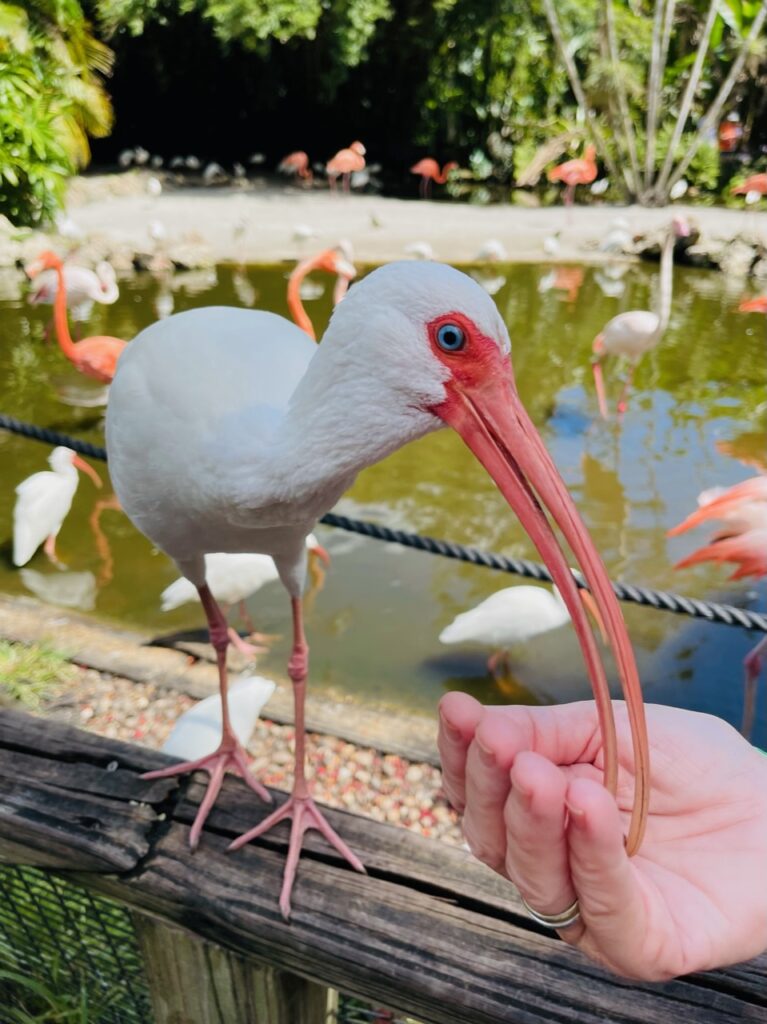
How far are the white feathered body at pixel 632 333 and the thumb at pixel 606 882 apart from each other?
625 centimetres

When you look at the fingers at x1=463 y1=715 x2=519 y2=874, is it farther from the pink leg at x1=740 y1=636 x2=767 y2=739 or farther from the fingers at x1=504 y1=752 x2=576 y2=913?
the pink leg at x1=740 y1=636 x2=767 y2=739

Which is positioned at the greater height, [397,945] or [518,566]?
[397,945]

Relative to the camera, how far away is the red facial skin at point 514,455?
1058 mm

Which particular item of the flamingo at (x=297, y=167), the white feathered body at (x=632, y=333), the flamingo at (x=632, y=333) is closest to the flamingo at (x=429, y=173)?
the flamingo at (x=297, y=167)

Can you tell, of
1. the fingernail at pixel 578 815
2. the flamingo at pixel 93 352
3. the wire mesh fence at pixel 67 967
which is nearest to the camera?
the fingernail at pixel 578 815

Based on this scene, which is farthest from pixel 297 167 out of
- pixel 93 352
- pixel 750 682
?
pixel 750 682

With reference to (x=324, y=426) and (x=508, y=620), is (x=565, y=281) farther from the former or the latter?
(x=324, y=426)

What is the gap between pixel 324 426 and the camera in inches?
50.6

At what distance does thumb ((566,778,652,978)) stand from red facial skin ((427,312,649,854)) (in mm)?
303

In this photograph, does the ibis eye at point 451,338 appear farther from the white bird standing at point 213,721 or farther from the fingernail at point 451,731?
the white bird standing at point 213,721

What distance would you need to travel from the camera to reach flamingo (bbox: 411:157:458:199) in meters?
17.6

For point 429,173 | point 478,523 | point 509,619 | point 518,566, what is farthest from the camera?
point 429,173

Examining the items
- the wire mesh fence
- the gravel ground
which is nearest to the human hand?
the wire mesh fence

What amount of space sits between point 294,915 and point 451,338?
0.83 meters
